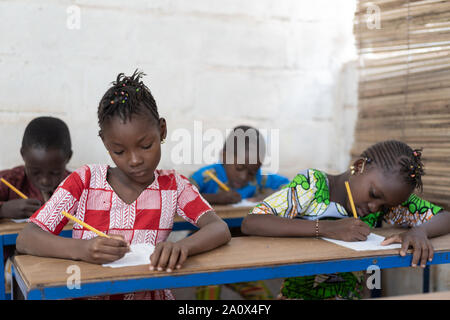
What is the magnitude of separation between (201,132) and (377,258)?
190 cm

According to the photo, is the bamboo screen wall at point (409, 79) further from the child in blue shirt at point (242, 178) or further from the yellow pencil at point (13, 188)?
the yellow pencil at point (13, 188)

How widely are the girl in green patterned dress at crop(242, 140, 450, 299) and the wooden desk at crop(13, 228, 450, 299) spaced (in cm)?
6

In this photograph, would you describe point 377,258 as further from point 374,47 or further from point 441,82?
point 374,47

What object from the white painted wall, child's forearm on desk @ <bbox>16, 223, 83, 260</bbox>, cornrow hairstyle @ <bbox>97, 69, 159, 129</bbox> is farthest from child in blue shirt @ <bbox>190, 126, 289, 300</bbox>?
child's forearm on desk @ <bbox>16, 223, 83, 260</bbox>

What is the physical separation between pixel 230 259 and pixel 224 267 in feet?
0.25

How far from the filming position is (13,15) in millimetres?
2770

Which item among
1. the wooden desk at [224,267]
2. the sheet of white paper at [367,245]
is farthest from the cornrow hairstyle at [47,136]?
the sheet of white paper at [367,245]

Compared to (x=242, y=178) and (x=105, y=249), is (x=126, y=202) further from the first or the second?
(x=242, y=178)

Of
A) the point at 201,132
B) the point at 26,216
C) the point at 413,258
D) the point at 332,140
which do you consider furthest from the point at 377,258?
the point at 332,140

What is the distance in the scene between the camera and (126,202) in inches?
62.2

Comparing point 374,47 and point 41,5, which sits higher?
point 41,5

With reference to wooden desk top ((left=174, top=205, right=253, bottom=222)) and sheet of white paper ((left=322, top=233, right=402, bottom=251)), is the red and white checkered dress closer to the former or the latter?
sheet of white paper ((left=322, top=233, right=402, bottom=251))

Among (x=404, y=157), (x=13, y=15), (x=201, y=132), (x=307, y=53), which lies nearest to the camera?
(x=404, y=157)

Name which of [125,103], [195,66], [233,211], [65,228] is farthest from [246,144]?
[125,103]
